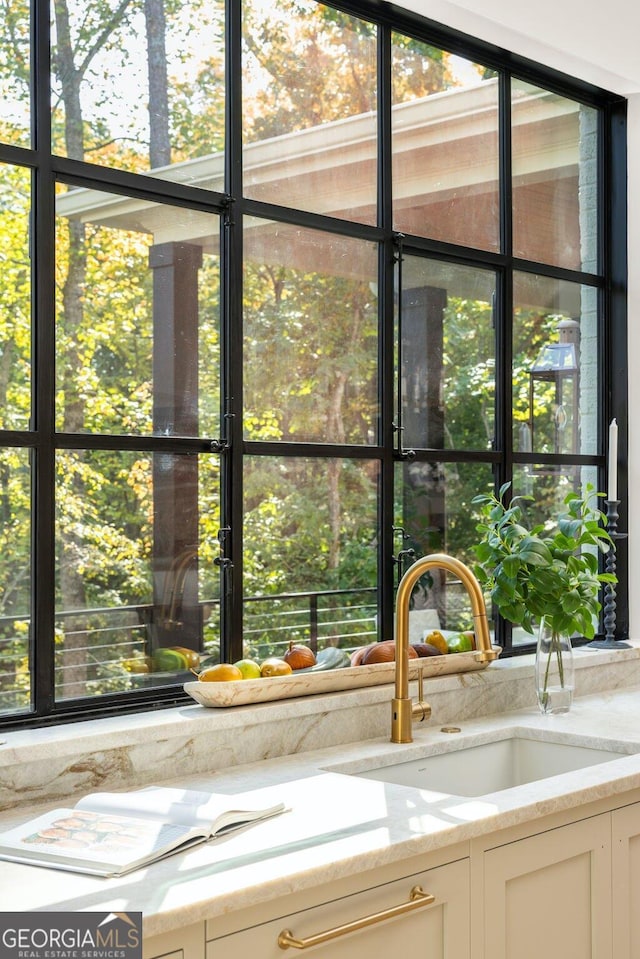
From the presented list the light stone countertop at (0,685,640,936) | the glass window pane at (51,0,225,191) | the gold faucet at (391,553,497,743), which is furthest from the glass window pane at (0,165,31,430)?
the gold faucet at (391,553,497,743)

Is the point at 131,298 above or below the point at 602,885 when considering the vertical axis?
above

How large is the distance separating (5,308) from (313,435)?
32.5 inches

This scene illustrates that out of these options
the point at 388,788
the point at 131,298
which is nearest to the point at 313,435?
the point at 131,298

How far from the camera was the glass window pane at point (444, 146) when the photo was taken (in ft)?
9.52

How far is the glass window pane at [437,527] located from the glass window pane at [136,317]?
670 mm

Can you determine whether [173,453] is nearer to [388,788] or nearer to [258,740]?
[258,740]

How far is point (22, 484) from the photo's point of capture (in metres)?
2.13

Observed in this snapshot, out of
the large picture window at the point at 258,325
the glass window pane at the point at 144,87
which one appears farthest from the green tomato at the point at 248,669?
the glass window pane at the point at 144,87

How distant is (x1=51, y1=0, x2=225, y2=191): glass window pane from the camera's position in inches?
87.3

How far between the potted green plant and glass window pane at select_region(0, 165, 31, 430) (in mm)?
1234

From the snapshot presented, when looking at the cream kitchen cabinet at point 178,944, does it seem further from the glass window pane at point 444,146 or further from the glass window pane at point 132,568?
the glass window pane at point 444,146

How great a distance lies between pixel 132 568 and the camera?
7.52 ft

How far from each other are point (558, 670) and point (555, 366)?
106 cm

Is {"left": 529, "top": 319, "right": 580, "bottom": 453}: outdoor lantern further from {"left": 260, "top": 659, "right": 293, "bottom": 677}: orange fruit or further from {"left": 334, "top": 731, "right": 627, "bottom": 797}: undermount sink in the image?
{"left": 260, "top": 659, "right": 293, "bottom": 677}: orange fruit
